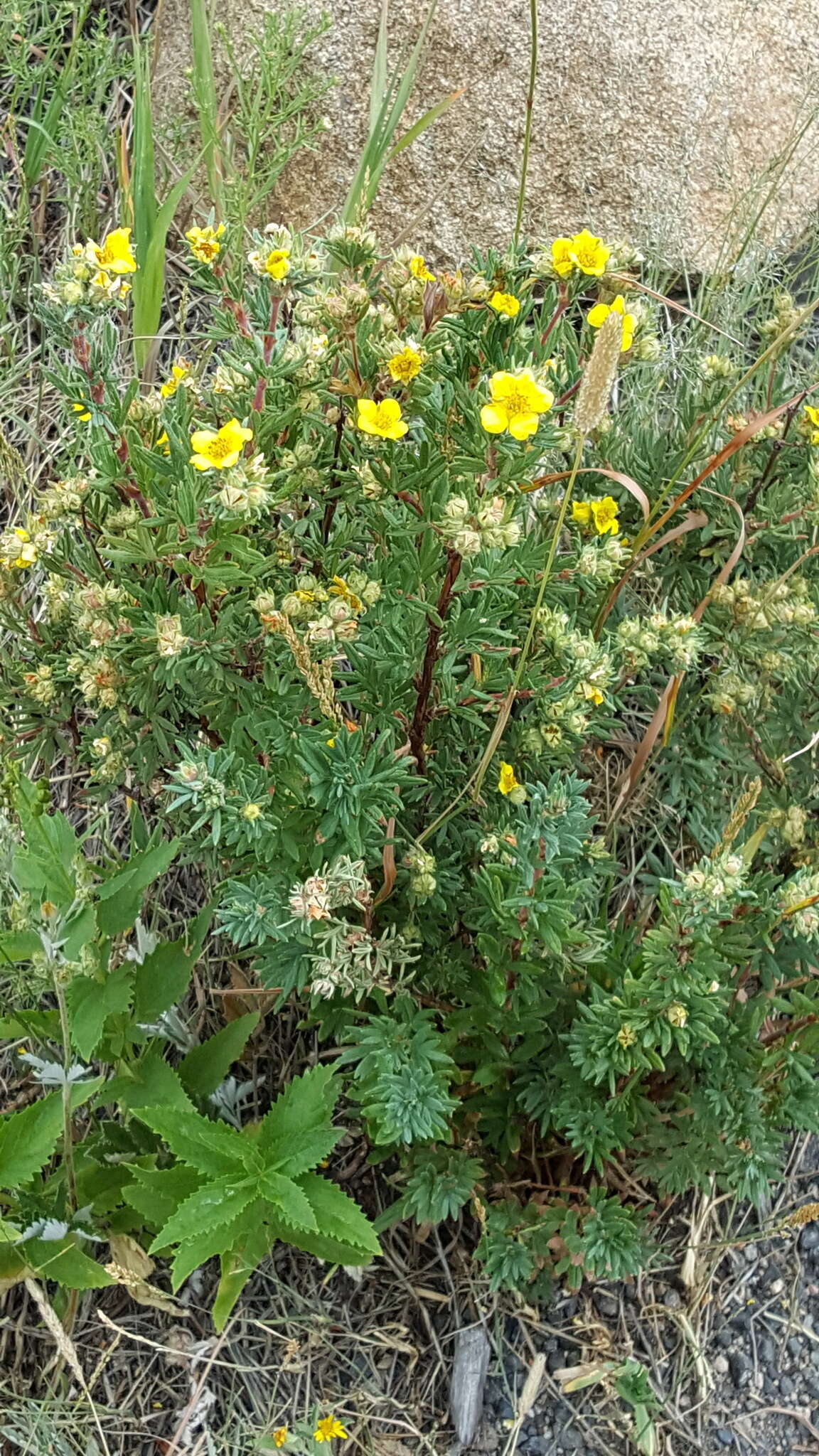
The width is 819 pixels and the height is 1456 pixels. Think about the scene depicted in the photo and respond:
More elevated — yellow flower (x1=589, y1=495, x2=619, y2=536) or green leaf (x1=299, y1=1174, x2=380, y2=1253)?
yellow flower (x1=589, y1=495, x2=619, y2=536)

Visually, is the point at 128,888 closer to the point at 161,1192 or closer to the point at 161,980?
the point at 161,980

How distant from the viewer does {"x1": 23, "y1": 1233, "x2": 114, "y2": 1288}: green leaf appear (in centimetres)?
178

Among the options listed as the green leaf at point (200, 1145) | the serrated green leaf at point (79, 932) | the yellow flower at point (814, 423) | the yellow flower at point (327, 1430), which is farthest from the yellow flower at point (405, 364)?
the yellow flower at point (327, 1430)

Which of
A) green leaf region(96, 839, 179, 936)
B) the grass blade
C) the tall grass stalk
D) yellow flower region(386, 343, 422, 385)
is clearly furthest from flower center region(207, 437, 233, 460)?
the grass blade

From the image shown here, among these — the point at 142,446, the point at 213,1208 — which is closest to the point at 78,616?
the point at 142,446

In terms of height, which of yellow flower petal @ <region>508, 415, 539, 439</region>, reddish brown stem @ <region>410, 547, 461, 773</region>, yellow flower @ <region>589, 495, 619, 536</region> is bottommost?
reddish brown stem @ <region>410, 547, 461, 773</region>

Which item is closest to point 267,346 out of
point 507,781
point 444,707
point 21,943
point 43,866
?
point 444,707

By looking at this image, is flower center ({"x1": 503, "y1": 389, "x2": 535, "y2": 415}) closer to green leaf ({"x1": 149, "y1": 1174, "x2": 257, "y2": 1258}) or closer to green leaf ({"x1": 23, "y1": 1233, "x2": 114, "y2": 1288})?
green leaf ({"x1": 149, "y1": 1174, "x2": 257, "y2": 1258})

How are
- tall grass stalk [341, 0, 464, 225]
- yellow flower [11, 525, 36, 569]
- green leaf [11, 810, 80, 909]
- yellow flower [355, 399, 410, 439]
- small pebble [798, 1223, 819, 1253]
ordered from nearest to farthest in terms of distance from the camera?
yellow flower [355, 399, 410, 439] < yellow flower [11, 525, 36, 569] < green leaf [11, 810, 80, 909] < small pebble [798, 1223, 819, 1253] < tall grass stalk [341, 0, 464, 225]

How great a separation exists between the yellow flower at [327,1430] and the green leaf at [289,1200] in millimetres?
483

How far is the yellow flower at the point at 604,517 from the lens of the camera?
174 centimetres

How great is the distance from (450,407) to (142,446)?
1.39 feet

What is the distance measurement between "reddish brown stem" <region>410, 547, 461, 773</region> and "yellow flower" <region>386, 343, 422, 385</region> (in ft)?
0.73

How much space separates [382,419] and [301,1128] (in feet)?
3.44
